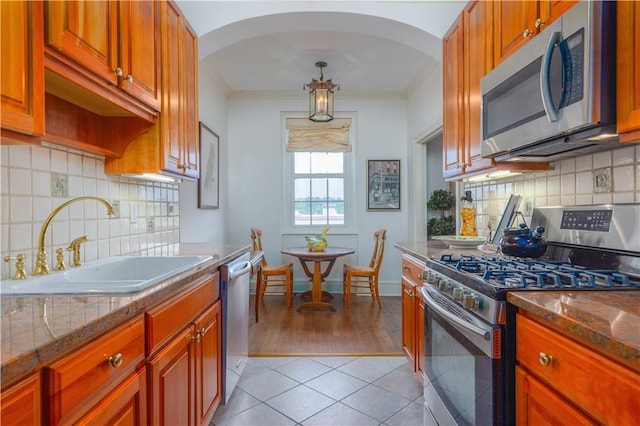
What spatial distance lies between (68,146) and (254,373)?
72.3 inches

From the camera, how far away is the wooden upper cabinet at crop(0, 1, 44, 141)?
865 mm

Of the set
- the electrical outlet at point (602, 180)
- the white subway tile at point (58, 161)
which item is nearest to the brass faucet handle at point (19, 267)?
the white subway tile at point (58, 161)

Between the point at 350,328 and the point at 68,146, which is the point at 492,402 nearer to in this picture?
the point at 68,146

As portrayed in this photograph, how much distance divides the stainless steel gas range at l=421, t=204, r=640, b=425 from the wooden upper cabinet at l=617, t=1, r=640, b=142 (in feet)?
1.22

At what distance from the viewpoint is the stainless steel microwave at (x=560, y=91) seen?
43.8 inches

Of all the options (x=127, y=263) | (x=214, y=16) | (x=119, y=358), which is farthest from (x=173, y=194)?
Result: (x=119, y=358)

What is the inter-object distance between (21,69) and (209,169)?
296 centimetres

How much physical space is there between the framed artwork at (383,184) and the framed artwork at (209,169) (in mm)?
2011

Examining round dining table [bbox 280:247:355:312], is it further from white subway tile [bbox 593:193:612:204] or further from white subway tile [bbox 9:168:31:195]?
white subway tile [bbox 9:168:31:195]

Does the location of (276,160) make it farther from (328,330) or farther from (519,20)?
(519,20)

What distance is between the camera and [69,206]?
150cm

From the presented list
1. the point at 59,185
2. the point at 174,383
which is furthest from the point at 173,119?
the point at 174,383

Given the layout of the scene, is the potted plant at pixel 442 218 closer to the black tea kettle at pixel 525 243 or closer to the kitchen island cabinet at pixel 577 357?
the black tea kettle at pixel 525 243

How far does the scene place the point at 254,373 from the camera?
2449 mm
